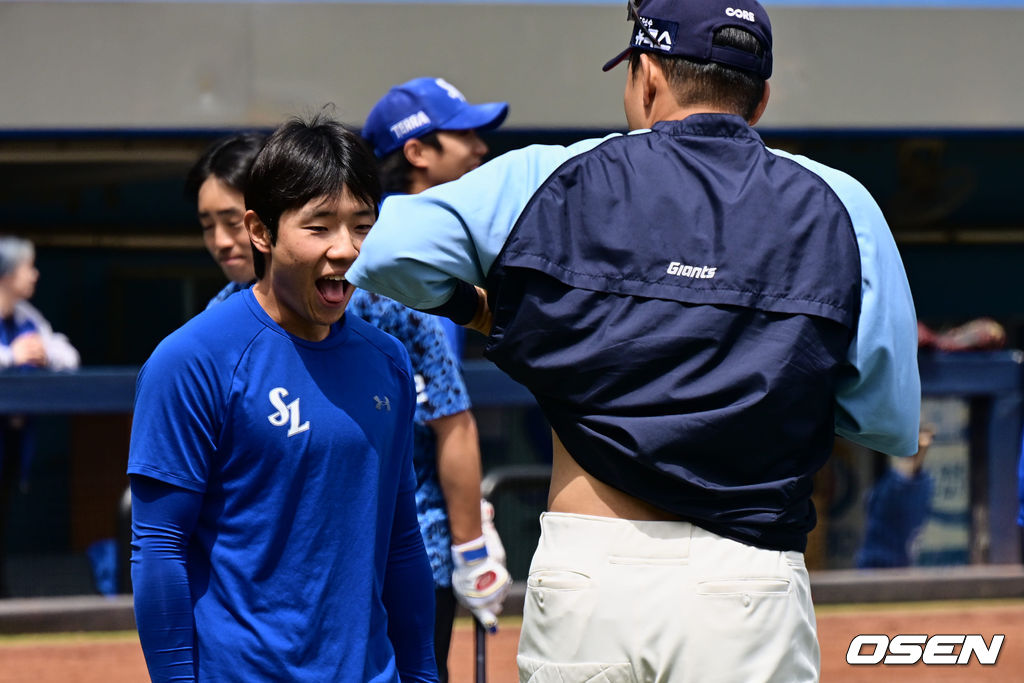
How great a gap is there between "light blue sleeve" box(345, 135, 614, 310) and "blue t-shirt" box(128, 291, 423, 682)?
0.25 m

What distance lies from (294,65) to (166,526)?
23.0ft

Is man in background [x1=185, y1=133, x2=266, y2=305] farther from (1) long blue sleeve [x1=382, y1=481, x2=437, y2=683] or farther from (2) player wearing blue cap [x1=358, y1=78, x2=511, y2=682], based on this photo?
(1) long blue sleeve [x1=382, y1=481, x2=437, y2=683]

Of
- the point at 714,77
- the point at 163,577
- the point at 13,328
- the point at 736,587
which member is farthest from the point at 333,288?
the point at 13,328

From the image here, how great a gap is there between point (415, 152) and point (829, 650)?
3.77 metres

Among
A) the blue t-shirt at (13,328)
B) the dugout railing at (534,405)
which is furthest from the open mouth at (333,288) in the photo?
the blue t-shirt at (13,328)

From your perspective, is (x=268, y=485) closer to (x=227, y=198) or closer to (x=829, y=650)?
(x=227, y=198)

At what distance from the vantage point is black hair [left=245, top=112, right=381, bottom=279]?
225cm

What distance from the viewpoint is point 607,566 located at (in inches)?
78.0

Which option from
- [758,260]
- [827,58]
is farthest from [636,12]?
[827,58]

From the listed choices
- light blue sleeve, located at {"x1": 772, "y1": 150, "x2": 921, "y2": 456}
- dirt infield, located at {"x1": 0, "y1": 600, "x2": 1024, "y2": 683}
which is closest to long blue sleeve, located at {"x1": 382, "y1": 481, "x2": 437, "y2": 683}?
light blue sleeve, located at {"x1": 772, "y1": 150, "x2": 921, "y2": 456}

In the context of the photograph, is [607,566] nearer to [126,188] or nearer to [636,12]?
[636,12]

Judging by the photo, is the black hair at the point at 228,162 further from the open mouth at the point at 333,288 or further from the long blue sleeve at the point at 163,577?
the long blue sleeve at the point at 163,577

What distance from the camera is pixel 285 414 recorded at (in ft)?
7.02

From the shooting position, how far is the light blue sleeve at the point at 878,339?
1.98 metres
